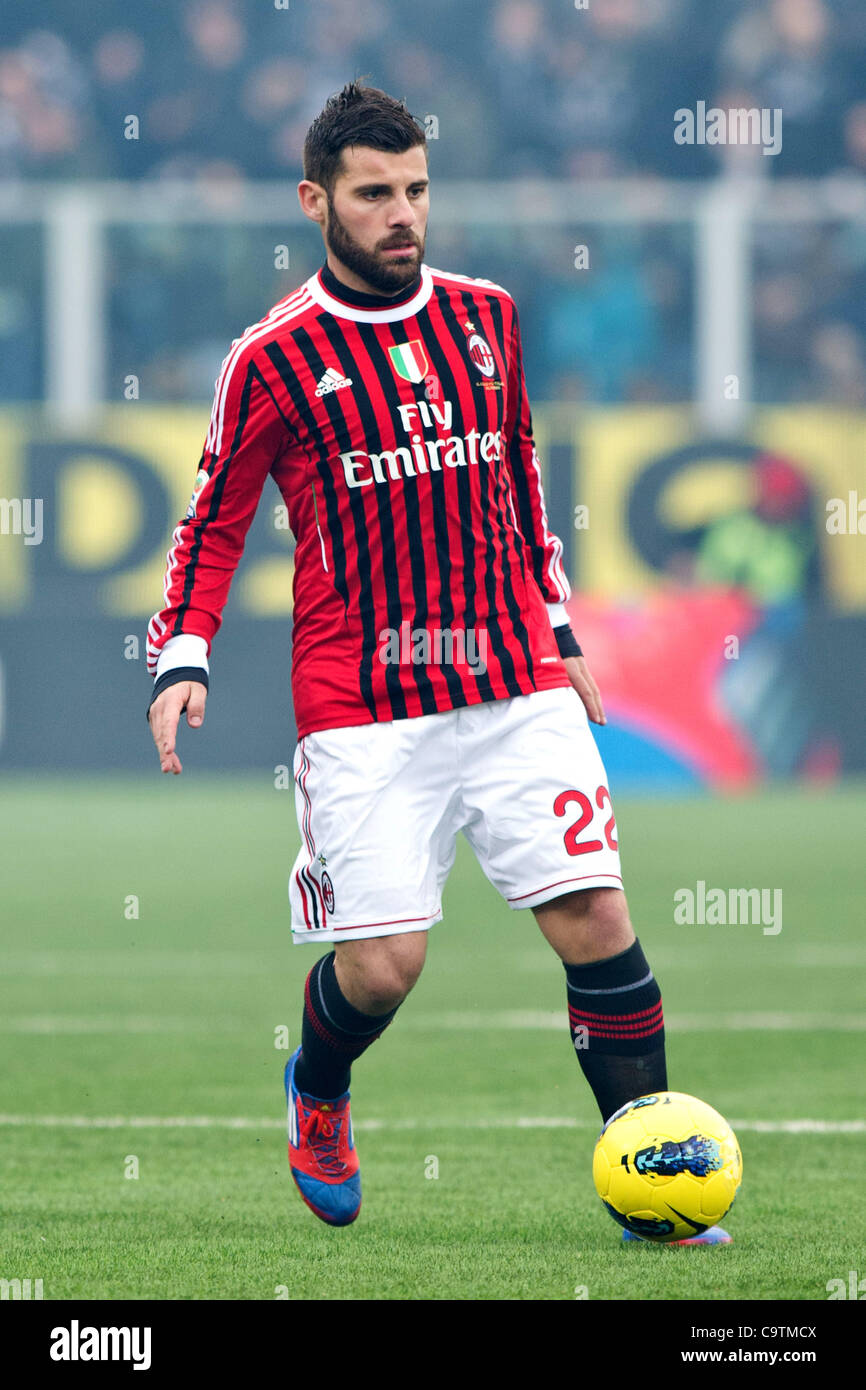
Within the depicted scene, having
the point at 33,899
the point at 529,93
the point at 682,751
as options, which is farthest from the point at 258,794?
the point at 529,93

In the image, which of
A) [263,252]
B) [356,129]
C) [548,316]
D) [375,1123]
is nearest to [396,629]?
[356,129]

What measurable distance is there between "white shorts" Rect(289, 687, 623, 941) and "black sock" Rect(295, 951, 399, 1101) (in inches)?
6.5

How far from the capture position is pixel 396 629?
12.6ft

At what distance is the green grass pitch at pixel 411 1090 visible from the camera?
3633 millimetres

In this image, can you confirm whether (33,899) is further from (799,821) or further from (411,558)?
(411,558)

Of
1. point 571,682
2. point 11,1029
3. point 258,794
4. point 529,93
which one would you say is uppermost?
point 529,93

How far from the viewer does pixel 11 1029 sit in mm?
6527

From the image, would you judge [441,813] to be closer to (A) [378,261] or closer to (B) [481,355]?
(B) [481,355]

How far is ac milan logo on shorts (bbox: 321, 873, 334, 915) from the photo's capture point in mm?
3834

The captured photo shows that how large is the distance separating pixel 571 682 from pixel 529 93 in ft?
49.2

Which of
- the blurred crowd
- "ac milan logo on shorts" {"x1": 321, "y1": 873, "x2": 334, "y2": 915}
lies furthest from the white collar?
the blurred crowd

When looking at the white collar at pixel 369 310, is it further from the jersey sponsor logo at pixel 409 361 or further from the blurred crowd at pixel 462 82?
the blurred crowd at pixel 462 82

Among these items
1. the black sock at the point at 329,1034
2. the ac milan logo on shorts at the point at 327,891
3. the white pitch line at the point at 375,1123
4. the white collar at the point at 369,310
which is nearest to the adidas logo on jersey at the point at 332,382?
the white collar at the point at 369,310

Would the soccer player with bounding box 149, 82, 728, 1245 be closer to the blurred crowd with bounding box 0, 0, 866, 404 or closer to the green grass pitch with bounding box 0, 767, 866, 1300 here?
the green grass pitch with bounding box 0, 767, 866, 1300
